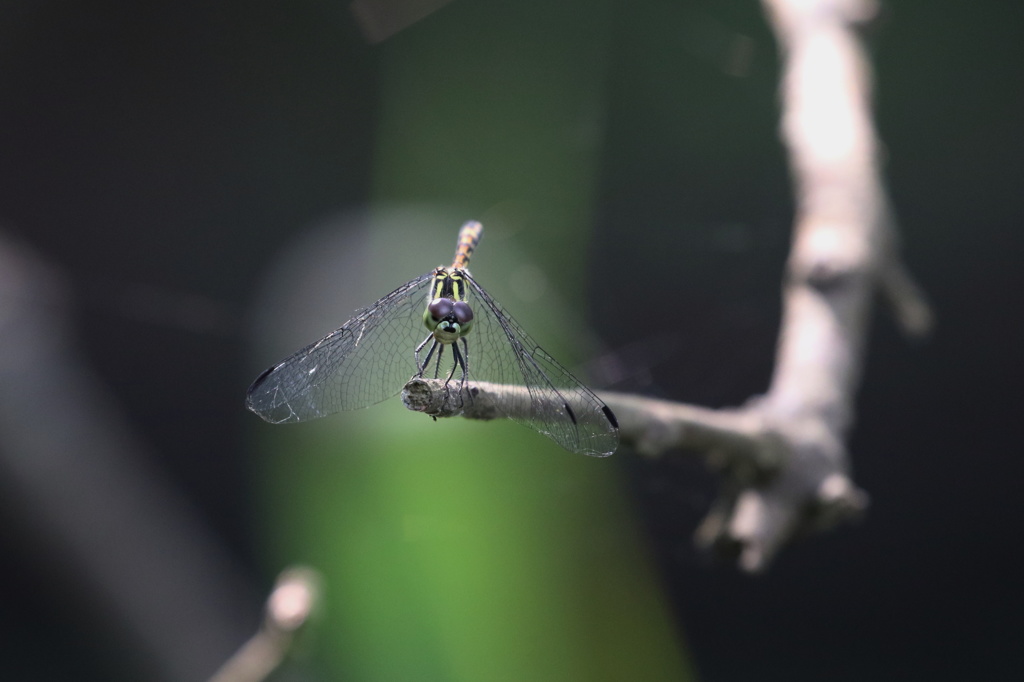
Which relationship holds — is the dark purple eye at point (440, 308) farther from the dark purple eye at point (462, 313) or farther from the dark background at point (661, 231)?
the dark background at point (661, 231)

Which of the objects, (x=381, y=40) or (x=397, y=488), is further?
(x=381, y=40)

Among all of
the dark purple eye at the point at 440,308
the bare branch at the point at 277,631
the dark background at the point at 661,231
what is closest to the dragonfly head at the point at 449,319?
the dark purple eye at the point at 440,308

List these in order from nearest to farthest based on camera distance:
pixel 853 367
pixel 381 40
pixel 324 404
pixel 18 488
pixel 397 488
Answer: pixel 324 404 → pixel 853 367 → pixel 18 488 → pixel 397 488 → pixel 381 40

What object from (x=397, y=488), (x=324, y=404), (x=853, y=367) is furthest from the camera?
(x=397, y=488)

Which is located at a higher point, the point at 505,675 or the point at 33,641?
the point at 33,641

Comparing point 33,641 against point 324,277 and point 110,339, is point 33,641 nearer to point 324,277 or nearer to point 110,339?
point 110,339

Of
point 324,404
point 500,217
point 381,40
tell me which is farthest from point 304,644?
point 381,40

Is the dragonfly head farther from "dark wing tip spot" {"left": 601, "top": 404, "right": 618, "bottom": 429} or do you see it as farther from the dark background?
the dark background
